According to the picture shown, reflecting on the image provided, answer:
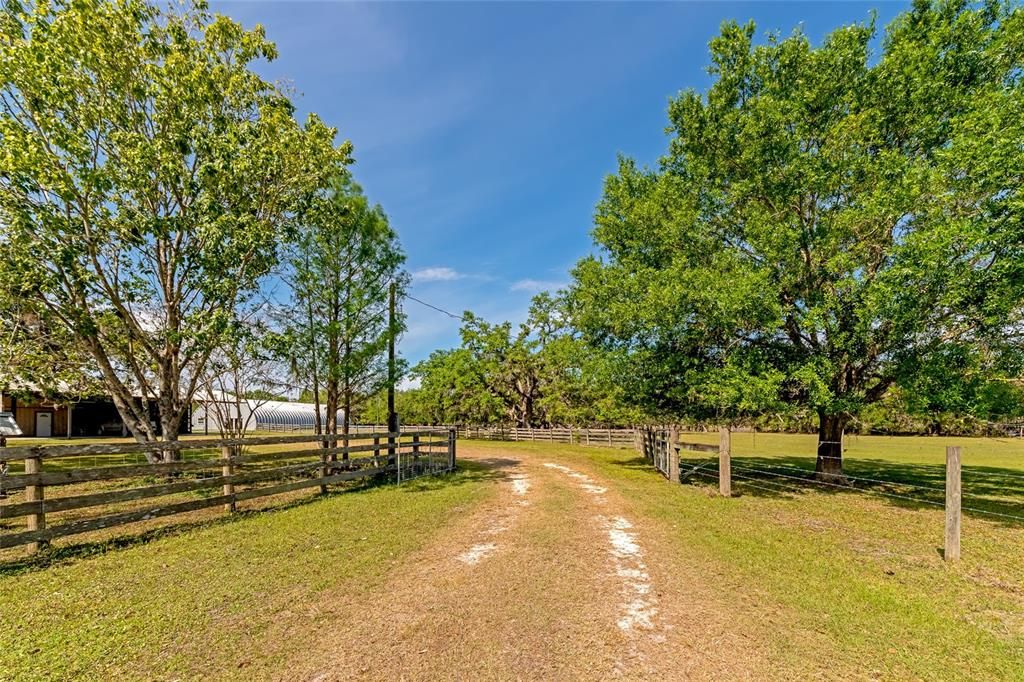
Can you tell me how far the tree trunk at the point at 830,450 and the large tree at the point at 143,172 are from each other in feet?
51.0

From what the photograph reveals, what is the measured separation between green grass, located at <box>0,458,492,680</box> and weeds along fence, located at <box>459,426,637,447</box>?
2067 centimetres

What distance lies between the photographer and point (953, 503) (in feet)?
20.3

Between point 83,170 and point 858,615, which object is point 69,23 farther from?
point 858,615

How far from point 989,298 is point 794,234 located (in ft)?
11.4

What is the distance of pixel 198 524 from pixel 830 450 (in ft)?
50.7

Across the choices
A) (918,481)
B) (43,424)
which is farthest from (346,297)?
(43,424)

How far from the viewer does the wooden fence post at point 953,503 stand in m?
6.11

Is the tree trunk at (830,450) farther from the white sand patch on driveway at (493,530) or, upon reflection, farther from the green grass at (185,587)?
the green grass at (185,587)

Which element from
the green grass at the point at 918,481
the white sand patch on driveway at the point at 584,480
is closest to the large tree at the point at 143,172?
the white sand patch on driveway at the point at 584,480

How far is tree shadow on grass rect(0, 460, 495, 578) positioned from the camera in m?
6.00

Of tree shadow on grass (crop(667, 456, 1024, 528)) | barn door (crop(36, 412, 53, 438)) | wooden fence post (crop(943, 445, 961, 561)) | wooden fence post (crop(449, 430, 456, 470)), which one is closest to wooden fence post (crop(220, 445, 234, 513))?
wooden fence post (crop(449, 430, 456, 470))

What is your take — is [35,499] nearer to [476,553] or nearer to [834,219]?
[476,553]

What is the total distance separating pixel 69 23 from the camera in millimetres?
9055

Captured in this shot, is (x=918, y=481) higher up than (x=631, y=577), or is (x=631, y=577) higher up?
(x=631, y=577)
